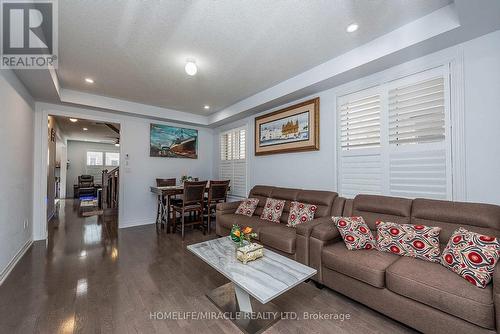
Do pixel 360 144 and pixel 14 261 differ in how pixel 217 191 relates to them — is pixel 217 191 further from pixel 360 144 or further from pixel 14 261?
pixel 14 261

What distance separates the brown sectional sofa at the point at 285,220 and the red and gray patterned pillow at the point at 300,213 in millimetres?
78

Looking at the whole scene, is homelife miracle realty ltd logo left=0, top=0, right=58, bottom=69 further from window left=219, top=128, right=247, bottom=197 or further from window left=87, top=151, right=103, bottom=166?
window left=87, top=151, right=103, bottom=166

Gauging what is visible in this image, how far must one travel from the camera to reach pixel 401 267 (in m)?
1.67

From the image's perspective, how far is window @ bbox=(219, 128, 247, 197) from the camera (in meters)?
4.79

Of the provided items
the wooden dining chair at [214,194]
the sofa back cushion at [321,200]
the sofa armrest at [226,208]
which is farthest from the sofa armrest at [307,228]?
the wooden dining chair at [214,194]

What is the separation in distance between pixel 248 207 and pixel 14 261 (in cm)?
315

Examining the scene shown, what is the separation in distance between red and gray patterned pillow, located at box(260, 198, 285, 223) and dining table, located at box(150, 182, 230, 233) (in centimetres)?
151

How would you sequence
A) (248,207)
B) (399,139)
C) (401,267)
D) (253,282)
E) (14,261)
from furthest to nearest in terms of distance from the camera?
1. (248,207)
2. (14,261)
3. (399,139)
4. (401,267)
5. (253,282)

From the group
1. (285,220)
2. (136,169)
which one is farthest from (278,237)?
(136,169)

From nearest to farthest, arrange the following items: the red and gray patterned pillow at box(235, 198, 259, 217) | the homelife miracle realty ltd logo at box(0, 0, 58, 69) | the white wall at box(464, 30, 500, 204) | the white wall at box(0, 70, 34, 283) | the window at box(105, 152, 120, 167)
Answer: the homelife miracle realty ltd logo at box(0, 0, 58, 69) → the white wall at box(464, 30, 500, 204) → the white wall at box(0, 70, 34, 283) → the red and gray patterned pillow at box(235, 198, 259, 217) → the window at box(105, 152, 120, 167)

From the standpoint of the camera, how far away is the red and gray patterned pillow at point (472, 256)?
4.66 feet

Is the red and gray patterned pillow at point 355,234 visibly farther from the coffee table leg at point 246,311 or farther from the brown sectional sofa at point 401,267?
the coffee table leg at point 246,311

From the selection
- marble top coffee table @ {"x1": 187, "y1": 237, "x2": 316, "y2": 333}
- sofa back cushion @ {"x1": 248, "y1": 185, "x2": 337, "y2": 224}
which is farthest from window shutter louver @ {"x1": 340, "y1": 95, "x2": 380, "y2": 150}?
marble top coffee table @ {"x1": 187, "y1": 237, "x2": 316, "y2": 333}

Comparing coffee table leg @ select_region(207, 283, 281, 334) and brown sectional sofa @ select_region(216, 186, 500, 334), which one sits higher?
brown sectional sofa @ select_region(216, 186, 500, 334)
